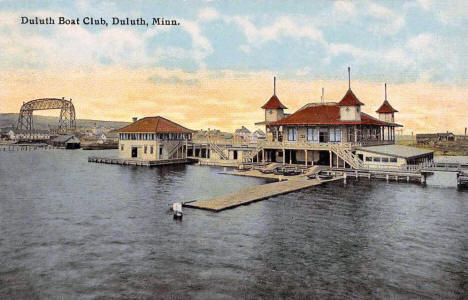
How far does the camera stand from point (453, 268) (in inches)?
725

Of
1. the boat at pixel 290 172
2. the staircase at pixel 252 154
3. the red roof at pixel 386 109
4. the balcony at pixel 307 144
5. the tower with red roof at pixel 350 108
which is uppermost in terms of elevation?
the red roof at pixel 386 109

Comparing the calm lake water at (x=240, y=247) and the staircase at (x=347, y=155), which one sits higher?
the staircase at (x=347, y=155)

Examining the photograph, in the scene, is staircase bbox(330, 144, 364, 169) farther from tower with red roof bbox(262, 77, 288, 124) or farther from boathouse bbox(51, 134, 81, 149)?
boathouse bbox(51, 134, 81, 149)

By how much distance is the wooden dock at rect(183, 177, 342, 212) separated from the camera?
31.4m

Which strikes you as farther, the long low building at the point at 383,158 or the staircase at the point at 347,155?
the staircase at the point at 347,155

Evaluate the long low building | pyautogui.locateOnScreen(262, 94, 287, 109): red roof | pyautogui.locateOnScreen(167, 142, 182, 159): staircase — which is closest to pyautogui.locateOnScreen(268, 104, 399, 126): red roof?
pyautogui.locateOnScreen(262, 94, 287, 109): red roof

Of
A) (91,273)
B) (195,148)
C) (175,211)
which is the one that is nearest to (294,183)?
(175,211)

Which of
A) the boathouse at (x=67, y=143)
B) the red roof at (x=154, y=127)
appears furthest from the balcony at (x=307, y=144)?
the boathouse at (x=67, y=143)

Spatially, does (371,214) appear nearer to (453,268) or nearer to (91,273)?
(453,268)

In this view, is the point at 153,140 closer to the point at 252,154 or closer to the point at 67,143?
the point at 252,154

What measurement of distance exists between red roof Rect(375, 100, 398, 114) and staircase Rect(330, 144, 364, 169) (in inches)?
926

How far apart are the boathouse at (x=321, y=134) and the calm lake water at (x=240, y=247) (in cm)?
1697

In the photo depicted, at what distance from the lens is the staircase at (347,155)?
51781mm

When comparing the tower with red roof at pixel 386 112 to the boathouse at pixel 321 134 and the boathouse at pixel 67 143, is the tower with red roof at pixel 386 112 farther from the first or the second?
the boathouse at pixel 67 143
